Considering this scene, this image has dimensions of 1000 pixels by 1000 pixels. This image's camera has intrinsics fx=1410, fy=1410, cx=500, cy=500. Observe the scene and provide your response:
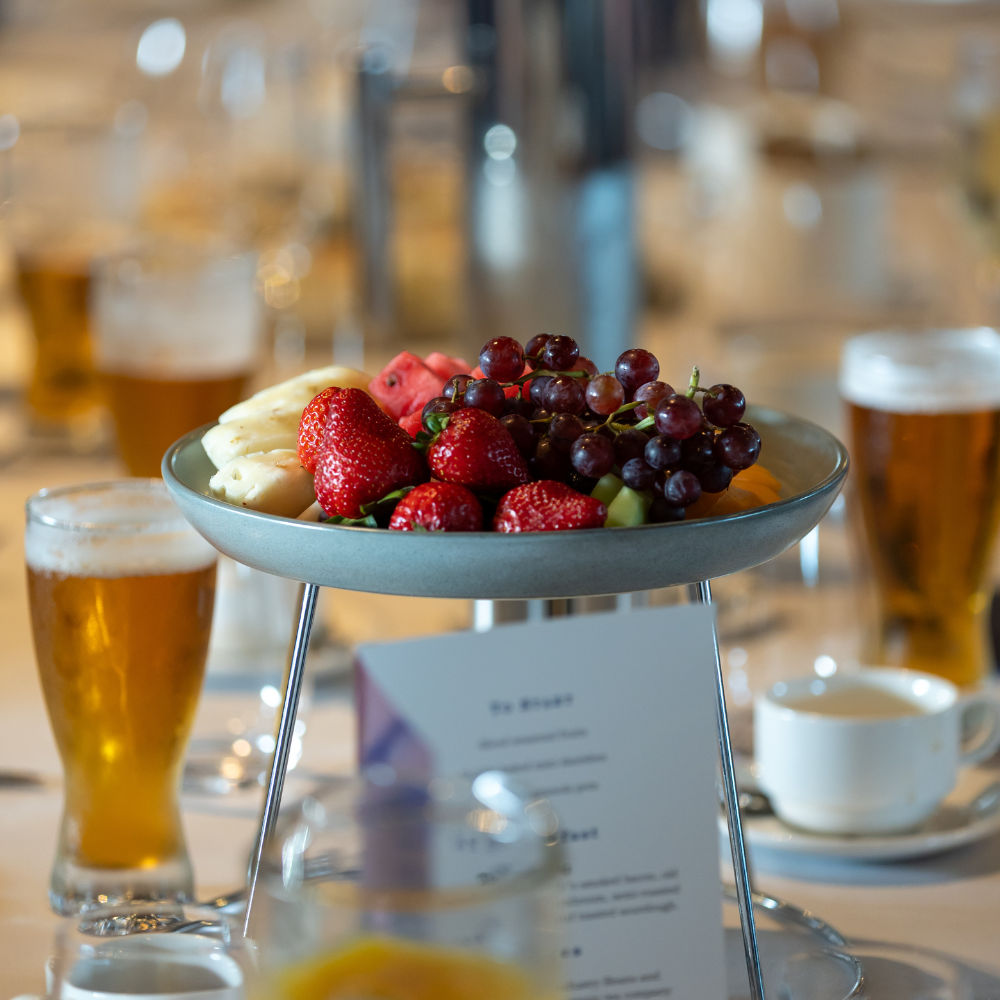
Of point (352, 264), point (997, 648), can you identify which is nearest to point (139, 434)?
point (997, 648)

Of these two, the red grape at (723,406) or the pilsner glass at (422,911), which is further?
the red grape at (723,406)

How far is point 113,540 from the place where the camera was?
0.67 m

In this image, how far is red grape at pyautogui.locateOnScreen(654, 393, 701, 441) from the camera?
1.66 ft

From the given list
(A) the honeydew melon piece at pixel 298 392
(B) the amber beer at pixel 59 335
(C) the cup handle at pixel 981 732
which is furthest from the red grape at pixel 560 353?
(B) the amber beer at pixel 59 335

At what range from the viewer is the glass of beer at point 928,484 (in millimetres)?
895

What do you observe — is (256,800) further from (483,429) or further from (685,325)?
(685,325)

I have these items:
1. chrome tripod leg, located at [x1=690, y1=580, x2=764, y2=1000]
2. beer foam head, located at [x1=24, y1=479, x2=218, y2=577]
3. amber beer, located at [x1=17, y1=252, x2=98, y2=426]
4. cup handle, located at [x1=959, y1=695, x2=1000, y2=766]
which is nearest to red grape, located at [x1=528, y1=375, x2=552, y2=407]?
chrome tripod leg, located at [x1=690, y1=580, x2=764, y2=1000]

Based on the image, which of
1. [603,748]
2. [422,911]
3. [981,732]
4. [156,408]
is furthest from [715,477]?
[156,408]

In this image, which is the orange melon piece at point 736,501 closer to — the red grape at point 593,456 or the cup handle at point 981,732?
the red grape at point 593,456

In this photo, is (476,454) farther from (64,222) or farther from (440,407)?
(64,222)

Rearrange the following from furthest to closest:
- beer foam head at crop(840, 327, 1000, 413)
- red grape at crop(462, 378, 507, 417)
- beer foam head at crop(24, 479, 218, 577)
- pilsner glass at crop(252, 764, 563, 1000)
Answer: beer foam head at crop(840, 327, 1000, 413) → beer foam head at crop(24, 479, 218, 577) → red grape at crop(462, 378, 507, 417) → pilsner glass at crop(252, 764, 563, 1000)

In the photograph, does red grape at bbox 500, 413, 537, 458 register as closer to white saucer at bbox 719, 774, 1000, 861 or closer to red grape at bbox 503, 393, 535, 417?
red grape at bbox 503, 393, 535, 417

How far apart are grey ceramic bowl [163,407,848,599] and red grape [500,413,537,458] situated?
8 cm

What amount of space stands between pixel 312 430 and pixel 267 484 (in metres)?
0.03
